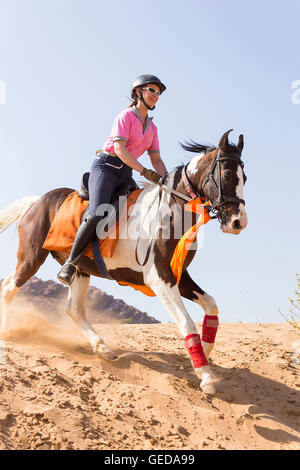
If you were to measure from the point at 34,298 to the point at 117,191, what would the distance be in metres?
9.16

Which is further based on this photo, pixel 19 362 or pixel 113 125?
pixel 113 125

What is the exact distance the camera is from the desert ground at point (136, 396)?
3.63 meters

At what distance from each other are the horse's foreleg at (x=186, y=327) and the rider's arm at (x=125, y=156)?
3.76 ft

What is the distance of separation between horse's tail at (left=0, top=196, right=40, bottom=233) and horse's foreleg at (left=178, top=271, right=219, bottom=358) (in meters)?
2.68

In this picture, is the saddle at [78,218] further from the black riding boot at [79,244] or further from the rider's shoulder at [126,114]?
the rider's shoulder at [126,114]

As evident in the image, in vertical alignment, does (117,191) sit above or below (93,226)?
above

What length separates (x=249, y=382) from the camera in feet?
16.9

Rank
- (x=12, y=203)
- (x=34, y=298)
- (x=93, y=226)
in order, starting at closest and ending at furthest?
(x=93, y=226), (x=12, y=203), (x=34, y=298)

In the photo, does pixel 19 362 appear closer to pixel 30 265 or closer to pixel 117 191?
pixel 30 265

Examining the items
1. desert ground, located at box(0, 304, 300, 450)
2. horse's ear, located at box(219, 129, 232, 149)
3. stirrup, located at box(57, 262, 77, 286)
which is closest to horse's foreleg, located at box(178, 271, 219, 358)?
desert ground, located at box(0, 304, 300, 450)

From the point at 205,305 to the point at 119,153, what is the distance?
191 cm

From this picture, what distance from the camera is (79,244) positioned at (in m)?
5.06

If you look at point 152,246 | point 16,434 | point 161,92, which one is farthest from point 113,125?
point 16,434

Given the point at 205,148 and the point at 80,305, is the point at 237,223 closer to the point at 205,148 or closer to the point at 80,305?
the point at 205,148
